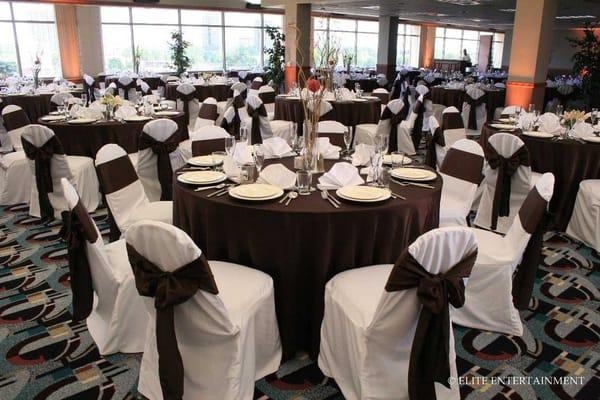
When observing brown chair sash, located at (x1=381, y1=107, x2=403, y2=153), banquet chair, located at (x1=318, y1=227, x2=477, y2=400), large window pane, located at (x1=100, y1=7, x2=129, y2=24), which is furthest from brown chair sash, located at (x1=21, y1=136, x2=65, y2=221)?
large window pane, located at (x1=100, y1=7, x2=129, y2=24)

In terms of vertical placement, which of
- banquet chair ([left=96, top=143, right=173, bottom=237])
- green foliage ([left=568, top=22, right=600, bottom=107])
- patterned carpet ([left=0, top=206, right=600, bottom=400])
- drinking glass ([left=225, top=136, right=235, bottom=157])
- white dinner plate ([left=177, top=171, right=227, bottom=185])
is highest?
green foliage ([left=568, top=22, right=600, bottom=107])

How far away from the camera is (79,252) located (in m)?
2.52

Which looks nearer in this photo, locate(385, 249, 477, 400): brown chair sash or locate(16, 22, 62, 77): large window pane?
locate(385, 249, 477, 400): brown chair sash

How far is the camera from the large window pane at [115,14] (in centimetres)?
1535

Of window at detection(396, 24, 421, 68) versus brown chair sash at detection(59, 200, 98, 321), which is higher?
window at detection(396, 24, 421, 68)

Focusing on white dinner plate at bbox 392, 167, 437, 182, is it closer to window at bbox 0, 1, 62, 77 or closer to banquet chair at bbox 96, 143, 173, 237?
banquet chair at bbox 96, 143, 173, 237

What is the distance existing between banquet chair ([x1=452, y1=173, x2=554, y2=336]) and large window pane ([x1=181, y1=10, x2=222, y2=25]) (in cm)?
1621

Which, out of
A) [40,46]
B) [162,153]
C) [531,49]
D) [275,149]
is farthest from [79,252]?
[40,46]

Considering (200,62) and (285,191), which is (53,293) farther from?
(200,62)

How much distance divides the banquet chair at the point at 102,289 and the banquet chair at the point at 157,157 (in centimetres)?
161

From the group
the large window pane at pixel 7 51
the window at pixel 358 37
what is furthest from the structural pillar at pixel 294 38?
the large window pane at pixel 7 51

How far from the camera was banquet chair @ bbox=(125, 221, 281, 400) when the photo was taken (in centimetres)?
192

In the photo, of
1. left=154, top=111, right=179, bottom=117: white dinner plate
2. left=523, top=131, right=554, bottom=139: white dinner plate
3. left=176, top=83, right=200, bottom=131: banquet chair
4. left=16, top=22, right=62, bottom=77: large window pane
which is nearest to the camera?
left=523, top=131, right=554, bottom=139: white dinner plate

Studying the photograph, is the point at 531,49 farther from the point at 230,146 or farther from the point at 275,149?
the point at 230,146
